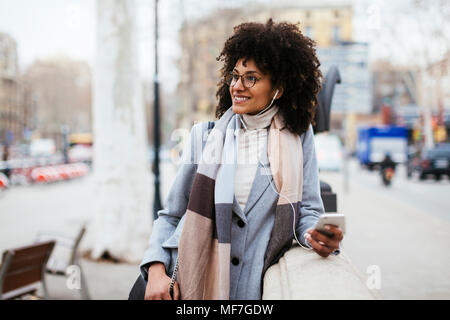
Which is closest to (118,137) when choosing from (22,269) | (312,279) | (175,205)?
(22,269)

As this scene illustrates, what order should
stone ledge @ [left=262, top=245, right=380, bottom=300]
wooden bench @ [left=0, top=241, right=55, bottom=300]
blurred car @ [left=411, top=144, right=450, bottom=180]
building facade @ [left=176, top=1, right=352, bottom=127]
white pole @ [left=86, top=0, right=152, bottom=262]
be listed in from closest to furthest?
1. stone ledge @ [left=262, top=245, right=380, bottom=300]
2. wooden bench @ [left=0, top=241, right=55, bottom=300]
3. white pole @ [left=86, top=0, right=152, bottom=262]
4. building facade @ [left=176, top=1, right=352, bottom=127]
5. blurred car @ [left=411, top=144, right=450, bottom=180]

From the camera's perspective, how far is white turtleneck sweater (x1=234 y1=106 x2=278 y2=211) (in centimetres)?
193

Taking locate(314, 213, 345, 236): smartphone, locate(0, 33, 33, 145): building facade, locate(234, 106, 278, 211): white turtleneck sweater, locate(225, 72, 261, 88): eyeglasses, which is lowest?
locate(314, 213, 345, 236): smartphone

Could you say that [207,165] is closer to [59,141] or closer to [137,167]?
[137,167]

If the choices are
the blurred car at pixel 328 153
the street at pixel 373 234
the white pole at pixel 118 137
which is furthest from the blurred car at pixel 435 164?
the white pole at pixel 118 137

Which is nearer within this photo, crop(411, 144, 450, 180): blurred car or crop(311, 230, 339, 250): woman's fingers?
crop(311, 230, 339, 250): woman's fingers

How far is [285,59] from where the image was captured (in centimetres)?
202

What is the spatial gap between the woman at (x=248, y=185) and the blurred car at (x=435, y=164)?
25.2 metres

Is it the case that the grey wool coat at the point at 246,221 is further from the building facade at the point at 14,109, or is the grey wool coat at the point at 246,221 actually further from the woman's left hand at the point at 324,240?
the building facade at the point at 14,109

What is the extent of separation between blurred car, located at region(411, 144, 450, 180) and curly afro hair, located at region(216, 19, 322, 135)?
82.7ft

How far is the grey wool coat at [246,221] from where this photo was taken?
185 cm

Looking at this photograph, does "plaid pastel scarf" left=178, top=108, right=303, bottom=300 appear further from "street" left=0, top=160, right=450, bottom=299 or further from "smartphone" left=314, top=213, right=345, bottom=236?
"street" left=0, top=160, right=450, bottom=299

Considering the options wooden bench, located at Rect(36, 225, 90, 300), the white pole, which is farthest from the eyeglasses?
the white pole
